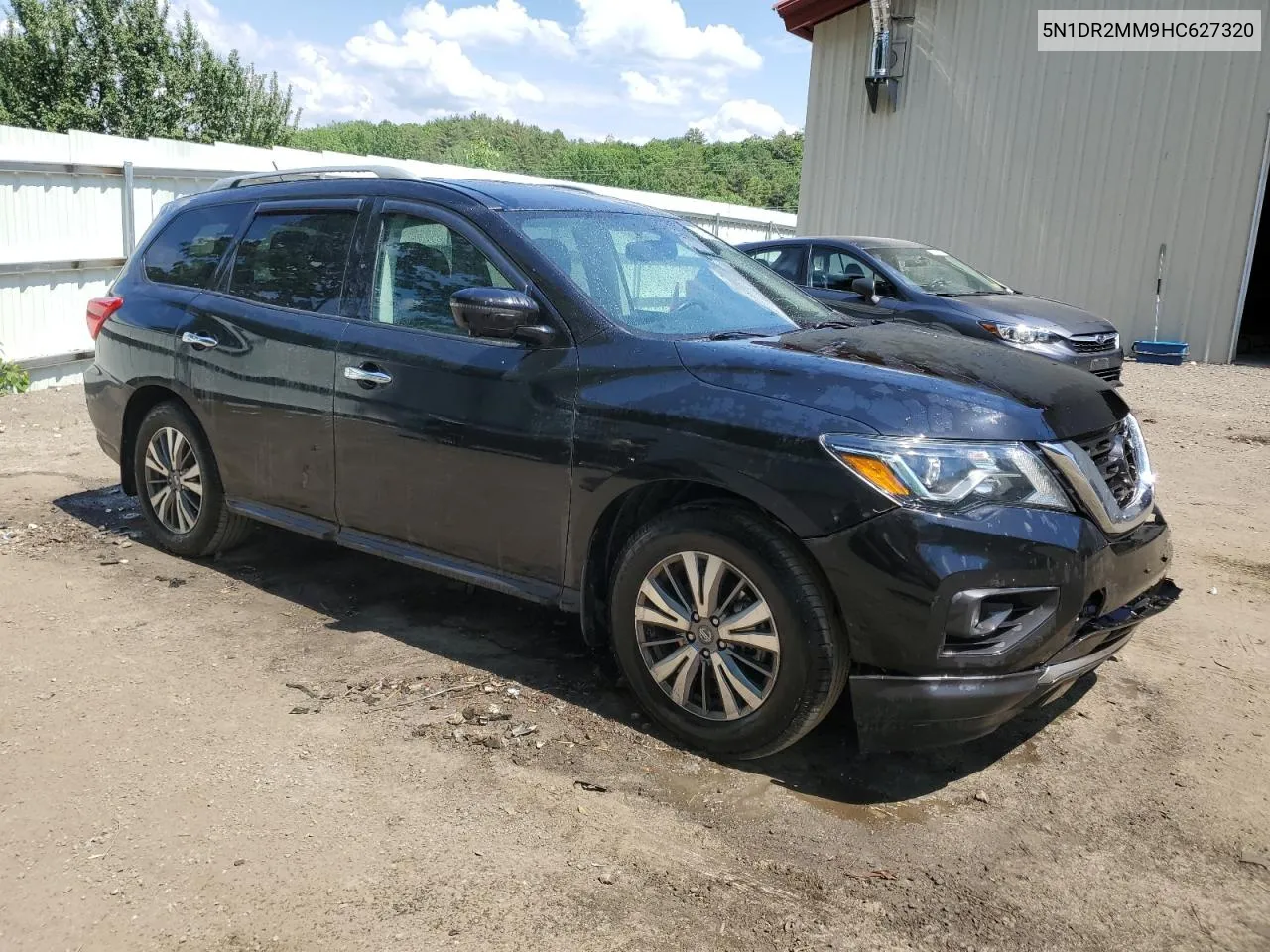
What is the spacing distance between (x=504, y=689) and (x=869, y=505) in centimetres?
167

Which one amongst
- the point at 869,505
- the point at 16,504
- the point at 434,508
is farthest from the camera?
the point at 16,504

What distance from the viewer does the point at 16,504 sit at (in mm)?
6453

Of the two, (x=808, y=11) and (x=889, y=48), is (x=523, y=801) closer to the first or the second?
(x=889, y=48)

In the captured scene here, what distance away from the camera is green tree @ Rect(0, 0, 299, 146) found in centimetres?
2980

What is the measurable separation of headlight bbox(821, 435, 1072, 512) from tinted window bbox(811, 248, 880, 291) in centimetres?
712

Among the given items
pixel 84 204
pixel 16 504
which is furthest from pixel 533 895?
pixel 84 204

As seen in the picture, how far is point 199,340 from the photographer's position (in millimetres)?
5043

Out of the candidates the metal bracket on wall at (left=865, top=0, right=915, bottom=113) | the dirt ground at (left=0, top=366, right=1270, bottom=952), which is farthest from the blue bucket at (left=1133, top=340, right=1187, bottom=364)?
the dirt ground at (left=0, top=366, right=1270, bottom=952)

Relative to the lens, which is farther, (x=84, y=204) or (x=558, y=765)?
(x=84, y=204)

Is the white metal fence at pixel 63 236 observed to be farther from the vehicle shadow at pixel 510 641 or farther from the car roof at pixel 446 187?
the vehicle shadow at pixel 510 641

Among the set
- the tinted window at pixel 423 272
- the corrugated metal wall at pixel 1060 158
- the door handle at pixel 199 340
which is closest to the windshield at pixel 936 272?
the corrugated metal wall at pixel 1060 158

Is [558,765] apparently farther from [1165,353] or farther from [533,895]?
[1165,353]

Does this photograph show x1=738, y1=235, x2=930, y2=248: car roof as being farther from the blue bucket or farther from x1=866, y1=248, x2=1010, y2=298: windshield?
the blue bucket

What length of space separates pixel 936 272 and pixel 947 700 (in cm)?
808
